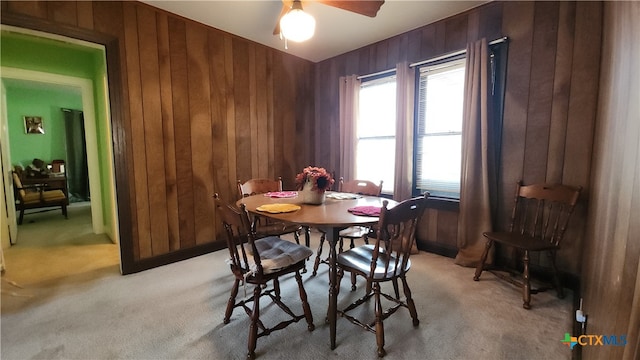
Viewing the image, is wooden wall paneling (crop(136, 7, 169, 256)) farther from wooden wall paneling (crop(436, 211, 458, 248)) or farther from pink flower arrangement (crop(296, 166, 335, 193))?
wooden wall paneling (crop(436, 211, 458, 248))

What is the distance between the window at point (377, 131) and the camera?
10.8 feet

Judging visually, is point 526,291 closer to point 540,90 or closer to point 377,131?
point 540,90

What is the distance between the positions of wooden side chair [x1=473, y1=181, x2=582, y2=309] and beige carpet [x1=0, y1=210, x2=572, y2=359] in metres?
0.14

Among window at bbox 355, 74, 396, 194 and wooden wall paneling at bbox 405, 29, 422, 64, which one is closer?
wooden wall paneling at bbox 405, 29, 422, 64

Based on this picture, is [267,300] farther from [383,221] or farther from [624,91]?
[624,91]

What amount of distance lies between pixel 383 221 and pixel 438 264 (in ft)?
5.61

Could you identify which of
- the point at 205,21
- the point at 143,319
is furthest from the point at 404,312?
the point at 205,21

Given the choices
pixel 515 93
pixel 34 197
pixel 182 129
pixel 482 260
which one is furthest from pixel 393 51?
pixel 34 197

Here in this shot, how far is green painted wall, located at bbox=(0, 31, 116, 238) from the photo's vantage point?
10.4 ft

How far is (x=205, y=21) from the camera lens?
111 inches

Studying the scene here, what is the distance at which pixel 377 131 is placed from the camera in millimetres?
3436

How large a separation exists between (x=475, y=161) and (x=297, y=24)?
1973 millimetres

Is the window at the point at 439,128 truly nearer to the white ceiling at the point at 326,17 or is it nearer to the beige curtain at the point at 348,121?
the white ceiling at the point at 326,17

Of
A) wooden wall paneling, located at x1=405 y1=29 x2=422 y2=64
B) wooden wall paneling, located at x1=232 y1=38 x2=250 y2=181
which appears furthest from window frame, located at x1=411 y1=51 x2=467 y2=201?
wooden wall paneling, located at x1=232 y1=38 x2=250 y2=181
